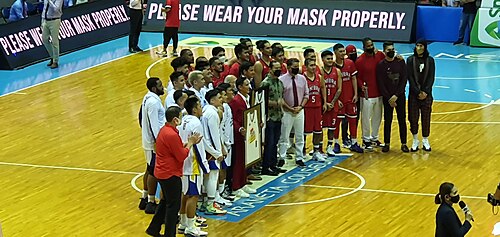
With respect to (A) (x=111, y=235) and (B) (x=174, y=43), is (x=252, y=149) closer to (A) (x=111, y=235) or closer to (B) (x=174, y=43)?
(A) (x=111, y=235)

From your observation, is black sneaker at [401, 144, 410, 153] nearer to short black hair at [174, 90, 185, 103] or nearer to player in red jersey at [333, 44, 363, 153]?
player in red jersey at [333, 44, 363, 153]

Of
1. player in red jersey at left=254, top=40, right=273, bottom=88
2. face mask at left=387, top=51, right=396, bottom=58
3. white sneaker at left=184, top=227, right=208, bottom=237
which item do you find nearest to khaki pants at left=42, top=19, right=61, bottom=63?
player in red jersey at left=254, top=40, right=273, bottom=88

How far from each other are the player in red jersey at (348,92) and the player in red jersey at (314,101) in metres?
0.54

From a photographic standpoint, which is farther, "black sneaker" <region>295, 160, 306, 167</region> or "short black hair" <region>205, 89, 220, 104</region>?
"black sneaker" <region>295, 160, 306, 167</region>

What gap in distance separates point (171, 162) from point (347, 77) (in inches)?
201

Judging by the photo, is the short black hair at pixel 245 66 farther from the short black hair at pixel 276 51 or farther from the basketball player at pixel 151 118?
the basketball player at pixel 151 118

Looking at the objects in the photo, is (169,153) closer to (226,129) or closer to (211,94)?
(211,94)

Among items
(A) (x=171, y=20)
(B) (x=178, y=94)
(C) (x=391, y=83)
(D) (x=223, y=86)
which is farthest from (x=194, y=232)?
(A) (x=171, y=20)

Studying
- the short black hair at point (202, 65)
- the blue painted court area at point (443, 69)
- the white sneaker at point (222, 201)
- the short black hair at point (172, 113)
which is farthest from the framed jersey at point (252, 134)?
the blue painted court area at point (443, 69)

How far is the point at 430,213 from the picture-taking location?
45.8 ft

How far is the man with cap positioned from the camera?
16.7 meters

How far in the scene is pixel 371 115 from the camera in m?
17.1

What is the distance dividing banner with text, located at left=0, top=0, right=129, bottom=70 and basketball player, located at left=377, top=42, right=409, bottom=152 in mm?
11757

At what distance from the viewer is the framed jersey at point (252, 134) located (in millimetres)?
14852
